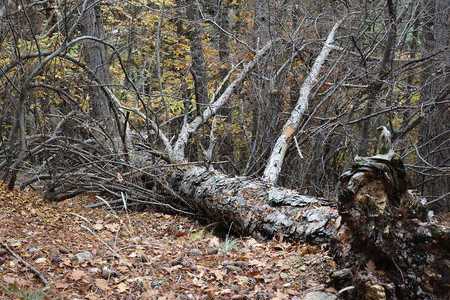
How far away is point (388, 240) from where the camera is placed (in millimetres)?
2395

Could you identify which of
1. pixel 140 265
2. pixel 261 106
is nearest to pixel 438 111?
pixel 261 106

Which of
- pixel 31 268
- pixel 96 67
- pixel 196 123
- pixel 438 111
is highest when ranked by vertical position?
pixel 96 67

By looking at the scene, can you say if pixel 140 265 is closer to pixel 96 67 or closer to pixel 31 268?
pixel 31 268

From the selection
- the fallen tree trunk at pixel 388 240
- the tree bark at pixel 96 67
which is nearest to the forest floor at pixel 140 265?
the fallen tree trunk at pixel 388 240

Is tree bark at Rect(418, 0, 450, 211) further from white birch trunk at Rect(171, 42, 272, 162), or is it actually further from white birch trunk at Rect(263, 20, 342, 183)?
white birch trunk at Rect(171, 42, 272, 162)

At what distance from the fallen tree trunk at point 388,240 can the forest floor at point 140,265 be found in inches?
12.5

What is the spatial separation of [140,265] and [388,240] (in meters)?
1.96

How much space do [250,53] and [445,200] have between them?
199 inches

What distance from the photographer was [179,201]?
5832mm

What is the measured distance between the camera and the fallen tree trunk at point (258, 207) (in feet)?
11.8

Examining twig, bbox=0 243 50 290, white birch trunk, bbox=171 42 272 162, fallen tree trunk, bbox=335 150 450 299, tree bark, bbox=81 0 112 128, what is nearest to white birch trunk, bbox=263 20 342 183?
white birch trunk, bbox=171 42 272 162

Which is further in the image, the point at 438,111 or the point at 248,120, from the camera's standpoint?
the point at 248,120

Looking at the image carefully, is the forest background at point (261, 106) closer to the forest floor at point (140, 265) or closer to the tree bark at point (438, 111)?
the tree bark at point (438, 111)

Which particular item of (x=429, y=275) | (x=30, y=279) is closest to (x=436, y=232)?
(x=429, y=275)
